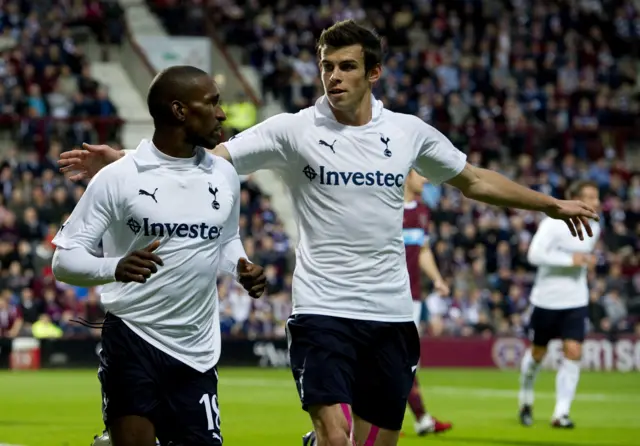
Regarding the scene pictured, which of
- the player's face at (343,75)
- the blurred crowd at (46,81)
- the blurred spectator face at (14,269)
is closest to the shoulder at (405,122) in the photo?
the player's face at (343,75)

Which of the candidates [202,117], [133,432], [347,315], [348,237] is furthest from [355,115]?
[133,432]

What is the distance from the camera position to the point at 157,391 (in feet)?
21.6

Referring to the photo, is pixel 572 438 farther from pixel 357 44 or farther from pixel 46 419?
pixel 357 44

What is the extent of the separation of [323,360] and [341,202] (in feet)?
2.80

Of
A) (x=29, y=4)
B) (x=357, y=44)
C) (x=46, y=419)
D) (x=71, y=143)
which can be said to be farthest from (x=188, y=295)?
(x=29, y=4)

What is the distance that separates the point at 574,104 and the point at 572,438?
2230 cm

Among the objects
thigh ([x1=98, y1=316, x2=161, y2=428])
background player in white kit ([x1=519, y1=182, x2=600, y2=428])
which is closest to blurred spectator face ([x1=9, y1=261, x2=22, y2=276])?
background player in white kit ([x1=519, y1=182, x2=600, y2=428])

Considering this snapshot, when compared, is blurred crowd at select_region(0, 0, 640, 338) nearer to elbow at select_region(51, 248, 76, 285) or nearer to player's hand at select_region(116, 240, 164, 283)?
elbow at select_region(51, 248, 76, 285)

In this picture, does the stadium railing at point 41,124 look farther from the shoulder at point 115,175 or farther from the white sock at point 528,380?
the shoulder at point 115,175

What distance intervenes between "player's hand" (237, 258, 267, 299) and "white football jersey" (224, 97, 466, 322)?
0.89 metres

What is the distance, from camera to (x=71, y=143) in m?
28.3

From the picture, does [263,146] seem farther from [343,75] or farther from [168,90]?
[168,90]

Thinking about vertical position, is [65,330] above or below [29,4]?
below

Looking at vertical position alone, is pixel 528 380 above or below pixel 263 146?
below
